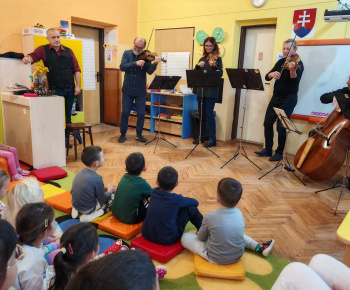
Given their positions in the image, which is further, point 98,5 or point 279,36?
point 98,5

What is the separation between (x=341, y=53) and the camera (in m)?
4.11

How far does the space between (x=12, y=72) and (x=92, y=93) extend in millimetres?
2244

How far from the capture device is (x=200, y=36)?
550cm

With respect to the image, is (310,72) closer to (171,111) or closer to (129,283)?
(171,111)

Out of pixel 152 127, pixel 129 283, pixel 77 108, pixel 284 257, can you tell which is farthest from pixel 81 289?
pixel 152 127

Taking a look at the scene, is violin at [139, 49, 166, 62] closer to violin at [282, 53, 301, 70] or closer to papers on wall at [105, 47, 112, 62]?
papers on wall at [105, 47, 112, 62]

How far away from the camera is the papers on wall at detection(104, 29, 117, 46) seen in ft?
20.5

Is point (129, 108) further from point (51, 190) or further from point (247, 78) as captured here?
point (51, 190)

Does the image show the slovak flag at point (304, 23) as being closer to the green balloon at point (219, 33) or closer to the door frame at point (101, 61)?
the green balloon at point (219, 33)

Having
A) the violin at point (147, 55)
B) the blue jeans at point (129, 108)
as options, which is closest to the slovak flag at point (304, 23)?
the violin at point (147, 55)

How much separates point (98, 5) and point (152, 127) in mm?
2486

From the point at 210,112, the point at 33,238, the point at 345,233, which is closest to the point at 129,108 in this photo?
the point at 210,112

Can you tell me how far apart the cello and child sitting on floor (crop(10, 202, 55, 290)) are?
2.85 metres

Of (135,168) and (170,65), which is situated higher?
(170,65)
